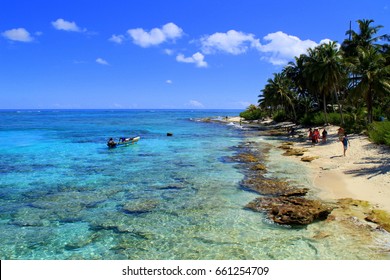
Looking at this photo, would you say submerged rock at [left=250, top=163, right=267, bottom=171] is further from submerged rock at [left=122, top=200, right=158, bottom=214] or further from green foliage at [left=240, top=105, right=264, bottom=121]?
green foliage at [left=240, top=105, right=264, bottom=121]

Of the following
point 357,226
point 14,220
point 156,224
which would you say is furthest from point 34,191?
point 357,226

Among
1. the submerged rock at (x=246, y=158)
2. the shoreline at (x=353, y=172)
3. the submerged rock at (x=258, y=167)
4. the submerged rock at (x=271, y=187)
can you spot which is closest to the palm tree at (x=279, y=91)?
the shoreline at (x=353, y=172)

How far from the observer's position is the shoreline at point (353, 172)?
16.1m

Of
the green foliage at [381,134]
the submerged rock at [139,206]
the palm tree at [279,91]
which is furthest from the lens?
the palm tree at [279,91]

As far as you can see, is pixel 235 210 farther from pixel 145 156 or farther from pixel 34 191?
pixel 145 156

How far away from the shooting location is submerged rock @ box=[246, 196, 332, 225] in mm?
12977

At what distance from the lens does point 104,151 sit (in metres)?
36.0

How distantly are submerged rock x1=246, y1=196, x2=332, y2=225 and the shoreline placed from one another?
2.24 m

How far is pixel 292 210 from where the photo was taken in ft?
44.4

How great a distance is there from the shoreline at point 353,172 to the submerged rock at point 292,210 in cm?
224

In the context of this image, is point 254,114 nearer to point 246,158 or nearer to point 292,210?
point 246,158

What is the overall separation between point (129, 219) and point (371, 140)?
79.9 ft

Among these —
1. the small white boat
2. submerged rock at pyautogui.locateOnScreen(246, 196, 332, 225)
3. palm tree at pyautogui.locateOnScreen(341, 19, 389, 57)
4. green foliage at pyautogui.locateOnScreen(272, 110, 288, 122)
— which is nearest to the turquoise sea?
submerged rock at pyautogui.locateOnScreen(246, 196, 332, 225)

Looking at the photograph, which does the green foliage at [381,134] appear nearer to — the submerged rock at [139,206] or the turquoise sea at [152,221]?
the turquoise sea at [152,221]
